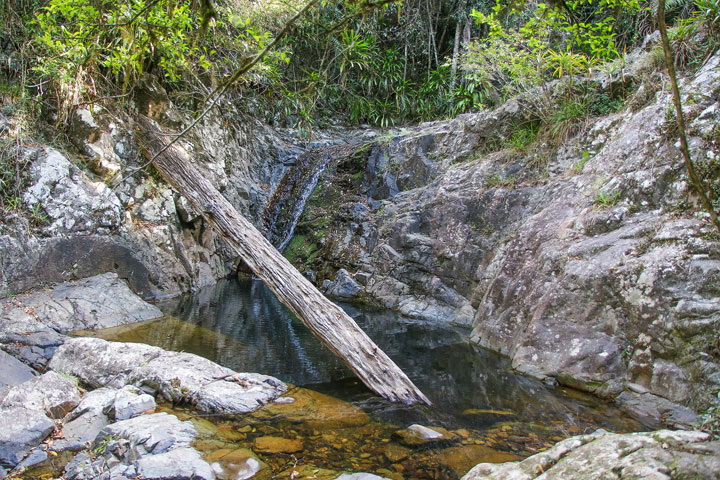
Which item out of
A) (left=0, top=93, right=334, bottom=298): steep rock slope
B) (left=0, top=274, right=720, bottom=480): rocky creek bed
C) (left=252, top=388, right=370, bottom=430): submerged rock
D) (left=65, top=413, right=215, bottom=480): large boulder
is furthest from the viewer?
(left=0, top=93, right=334, bottom=298): steep rock slope

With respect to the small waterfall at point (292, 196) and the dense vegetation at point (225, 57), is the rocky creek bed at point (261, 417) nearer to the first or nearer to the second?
the dense vegetation at point (225, 57)

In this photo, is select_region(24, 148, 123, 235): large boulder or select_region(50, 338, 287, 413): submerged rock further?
select_region(24, 148, 123, 235): large boulder

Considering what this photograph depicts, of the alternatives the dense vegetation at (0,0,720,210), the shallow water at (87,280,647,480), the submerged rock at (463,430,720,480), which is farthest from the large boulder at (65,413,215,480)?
the dense vegetation at (0,0,720,210)

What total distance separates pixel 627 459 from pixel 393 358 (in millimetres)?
3524

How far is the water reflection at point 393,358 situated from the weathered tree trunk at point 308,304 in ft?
0.64

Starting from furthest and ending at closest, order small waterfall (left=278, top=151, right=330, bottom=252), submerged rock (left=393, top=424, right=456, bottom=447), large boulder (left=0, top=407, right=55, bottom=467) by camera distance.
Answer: small waterfall (left=278, top=151, right=330, bottom=252) < submerged rock (left=393, top=424, right=456, bottom=447) < large boulder (left=0, top=407, right=55, bottom=467)

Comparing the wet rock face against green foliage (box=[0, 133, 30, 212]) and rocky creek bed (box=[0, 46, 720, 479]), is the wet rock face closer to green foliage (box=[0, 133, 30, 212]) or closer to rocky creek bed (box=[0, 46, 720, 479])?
rocky creek bed (box=[0, 46, 720, 479])

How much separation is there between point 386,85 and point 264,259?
429 inches

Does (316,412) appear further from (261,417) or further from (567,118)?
(567,118)

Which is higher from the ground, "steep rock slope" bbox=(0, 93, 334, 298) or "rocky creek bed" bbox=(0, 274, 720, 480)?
"steep rock slope" bbox=(0, 93, 334, 298)

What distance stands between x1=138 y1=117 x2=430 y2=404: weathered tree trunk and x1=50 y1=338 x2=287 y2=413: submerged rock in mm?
659

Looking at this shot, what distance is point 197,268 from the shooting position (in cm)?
823

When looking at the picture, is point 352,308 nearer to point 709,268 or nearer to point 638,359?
point 638,359

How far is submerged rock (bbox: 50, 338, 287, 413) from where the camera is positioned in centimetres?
344
